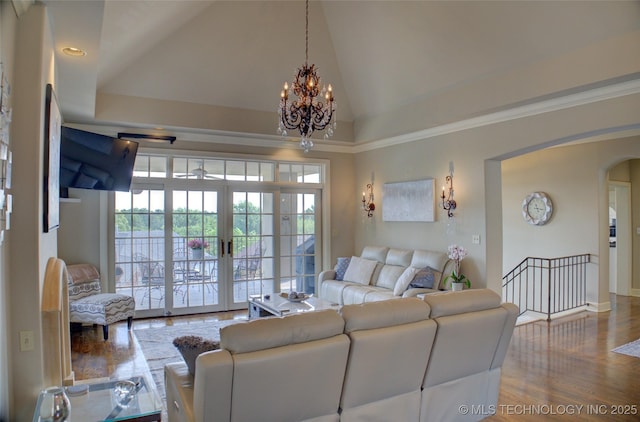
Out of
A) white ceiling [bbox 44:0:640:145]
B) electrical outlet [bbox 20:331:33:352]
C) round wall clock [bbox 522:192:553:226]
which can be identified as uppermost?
white ceiling [bbox 44:0:640:145]

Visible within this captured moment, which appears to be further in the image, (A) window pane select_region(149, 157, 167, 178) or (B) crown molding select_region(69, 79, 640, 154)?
(A) window pane select_region(149, 157, 167, 178)

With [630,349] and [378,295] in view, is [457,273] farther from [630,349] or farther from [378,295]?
[630,349]

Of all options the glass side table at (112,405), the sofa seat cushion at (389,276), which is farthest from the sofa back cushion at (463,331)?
the sofa seat cushion at (389,276)

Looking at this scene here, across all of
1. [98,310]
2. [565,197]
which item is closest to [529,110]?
[565,197]

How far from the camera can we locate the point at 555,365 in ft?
13.7

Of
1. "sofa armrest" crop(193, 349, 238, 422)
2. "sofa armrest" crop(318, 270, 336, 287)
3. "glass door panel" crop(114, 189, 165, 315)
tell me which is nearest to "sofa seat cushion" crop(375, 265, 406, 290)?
"sofa armrest" crop(318, 270, 336, 287)

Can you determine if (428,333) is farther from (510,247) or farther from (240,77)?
(510,247)

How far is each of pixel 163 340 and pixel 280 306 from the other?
1.54 meters

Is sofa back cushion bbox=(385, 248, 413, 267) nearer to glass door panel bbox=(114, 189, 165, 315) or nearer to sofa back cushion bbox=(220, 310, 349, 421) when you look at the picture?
glass door panel bbox=(114, 189, 165, 315)

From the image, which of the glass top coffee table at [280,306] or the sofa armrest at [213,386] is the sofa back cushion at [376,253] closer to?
the glass top coffee table at [280,306]

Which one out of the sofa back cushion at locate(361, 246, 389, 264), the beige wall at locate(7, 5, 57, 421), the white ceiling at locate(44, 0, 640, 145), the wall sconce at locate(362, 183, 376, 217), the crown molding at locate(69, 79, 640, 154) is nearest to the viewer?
the beige wall at locate(7, 5, 57, 421)

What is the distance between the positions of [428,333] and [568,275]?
5.53m

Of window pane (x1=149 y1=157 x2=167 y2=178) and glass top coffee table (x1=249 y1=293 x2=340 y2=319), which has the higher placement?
window pane (x1=149 y1=157 x2=167 y2=178)

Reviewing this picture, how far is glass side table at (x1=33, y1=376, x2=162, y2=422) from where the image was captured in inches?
82.9
